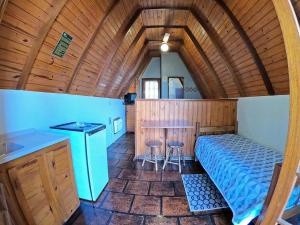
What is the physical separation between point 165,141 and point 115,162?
114cm

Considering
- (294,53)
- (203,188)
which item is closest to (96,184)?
(203,188)

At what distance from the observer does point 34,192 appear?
4.04ft

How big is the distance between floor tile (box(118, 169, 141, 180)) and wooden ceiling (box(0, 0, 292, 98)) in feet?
5.50

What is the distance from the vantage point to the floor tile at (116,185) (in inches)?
86.7

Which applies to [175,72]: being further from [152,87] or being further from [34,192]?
[34,192]

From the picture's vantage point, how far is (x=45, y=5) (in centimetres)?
145

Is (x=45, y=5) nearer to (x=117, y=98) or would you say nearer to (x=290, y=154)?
(x=290, y=154)

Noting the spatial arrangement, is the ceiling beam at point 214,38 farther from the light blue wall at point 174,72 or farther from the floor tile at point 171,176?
the light blue wall at point 174,72

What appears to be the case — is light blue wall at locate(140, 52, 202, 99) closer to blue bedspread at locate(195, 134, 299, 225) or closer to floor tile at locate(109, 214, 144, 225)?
blue bedspread at locate(195, 134, 299, 225)

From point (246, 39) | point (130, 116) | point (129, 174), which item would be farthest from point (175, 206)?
point (130, 116)

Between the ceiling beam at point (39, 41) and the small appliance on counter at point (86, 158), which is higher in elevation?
the ceiling beam at point (39, 41)

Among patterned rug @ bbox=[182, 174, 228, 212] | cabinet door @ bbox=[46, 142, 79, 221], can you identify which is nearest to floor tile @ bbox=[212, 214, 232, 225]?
patterned rug @ bbox=[182, 174, 228, 212]

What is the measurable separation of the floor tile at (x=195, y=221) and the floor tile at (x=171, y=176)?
2.70 ft

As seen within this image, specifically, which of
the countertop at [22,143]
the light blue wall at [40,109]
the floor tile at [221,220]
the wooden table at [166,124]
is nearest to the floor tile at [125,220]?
the floor tile at [221,220]
